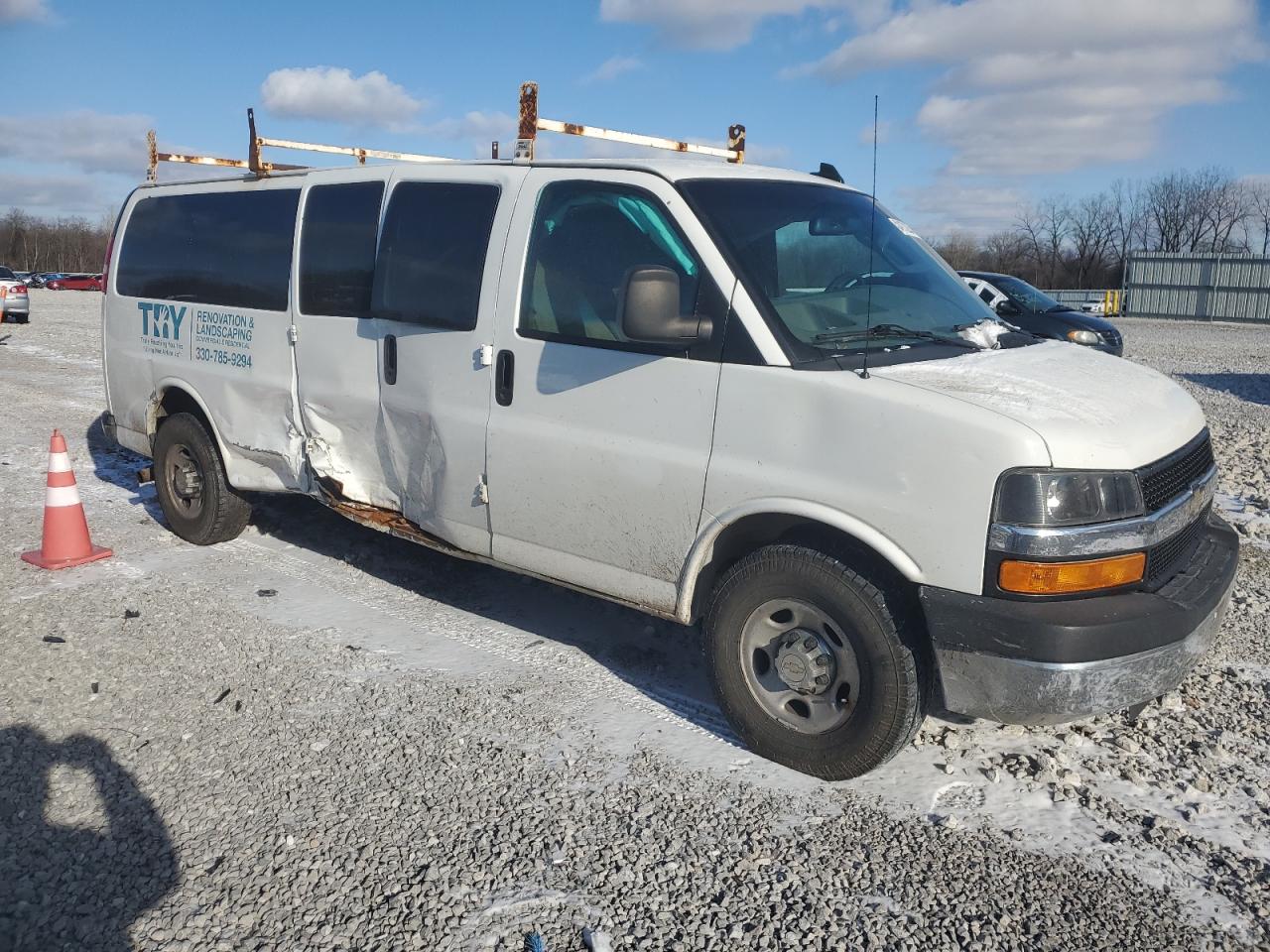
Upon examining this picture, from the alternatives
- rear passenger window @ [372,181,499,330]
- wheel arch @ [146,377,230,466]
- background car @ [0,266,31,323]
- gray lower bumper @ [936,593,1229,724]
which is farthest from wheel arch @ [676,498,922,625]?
background car @ [0,266,31,323]

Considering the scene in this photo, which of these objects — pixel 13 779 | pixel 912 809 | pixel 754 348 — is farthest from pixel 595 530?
pixel 13 779

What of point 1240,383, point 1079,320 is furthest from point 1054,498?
point 1240,383

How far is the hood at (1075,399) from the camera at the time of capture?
3.31 metres

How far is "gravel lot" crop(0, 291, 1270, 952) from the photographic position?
3025 millimetres

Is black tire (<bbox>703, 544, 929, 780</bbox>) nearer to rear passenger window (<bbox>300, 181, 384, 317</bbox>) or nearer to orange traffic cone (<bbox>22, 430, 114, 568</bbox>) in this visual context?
rear passenger window (<bbox>300, 181, 384, 317</bbox>)

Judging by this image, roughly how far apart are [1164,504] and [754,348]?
4.98 feet

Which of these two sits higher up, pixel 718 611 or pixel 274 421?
pixel 274 421

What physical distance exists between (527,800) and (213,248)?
4196 mm

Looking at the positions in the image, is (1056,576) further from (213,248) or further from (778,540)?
(213,248)

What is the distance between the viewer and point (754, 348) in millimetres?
3754

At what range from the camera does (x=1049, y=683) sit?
3.27 metres

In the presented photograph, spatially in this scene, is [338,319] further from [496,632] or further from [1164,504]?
[1164,504]

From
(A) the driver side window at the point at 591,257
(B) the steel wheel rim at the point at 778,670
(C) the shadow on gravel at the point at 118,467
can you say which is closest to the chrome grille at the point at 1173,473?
(B) the steel wheel rim at the point at 778,670

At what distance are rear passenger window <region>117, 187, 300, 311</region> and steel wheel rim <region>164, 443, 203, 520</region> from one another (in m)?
1.00
